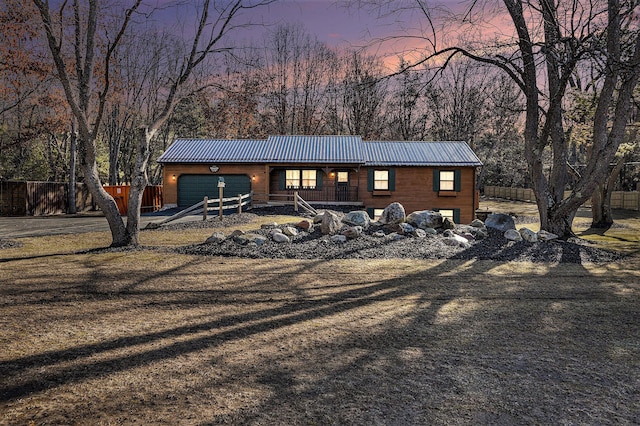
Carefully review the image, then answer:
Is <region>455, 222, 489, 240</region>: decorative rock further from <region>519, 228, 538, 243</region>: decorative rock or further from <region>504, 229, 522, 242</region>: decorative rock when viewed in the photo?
<region>519, 228, 538, 243</region>: decorative rock

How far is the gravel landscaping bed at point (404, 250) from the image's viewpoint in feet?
30.0

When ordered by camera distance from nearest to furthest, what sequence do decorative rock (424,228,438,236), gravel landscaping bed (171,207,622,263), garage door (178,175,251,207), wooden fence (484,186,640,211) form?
1. gravel landscaping bed (171,207,622,263)
2. decorative rock (424,228,438,236)
3. garage door (178,175,251,207)
4. wooden fence (484,186,640,211)

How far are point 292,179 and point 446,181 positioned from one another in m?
9.37

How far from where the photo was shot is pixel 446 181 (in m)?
23.7

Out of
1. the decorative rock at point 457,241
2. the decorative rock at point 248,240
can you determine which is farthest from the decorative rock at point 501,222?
the decorative rock at point 248,240

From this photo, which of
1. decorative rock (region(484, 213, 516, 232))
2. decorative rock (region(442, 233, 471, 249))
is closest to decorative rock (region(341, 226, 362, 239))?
decorative rock (region(442, 233, 471, 249))

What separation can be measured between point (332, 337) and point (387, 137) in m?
40.8

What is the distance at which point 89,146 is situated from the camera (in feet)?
30.1

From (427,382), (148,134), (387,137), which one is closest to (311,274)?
(427,382)

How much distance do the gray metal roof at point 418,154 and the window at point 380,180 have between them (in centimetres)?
65

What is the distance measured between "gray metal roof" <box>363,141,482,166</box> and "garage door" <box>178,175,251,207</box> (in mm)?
7978

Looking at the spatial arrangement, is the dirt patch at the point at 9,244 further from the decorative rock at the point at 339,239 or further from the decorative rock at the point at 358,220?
the decorative rock at the point at 358,220

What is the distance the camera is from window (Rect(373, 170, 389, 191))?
943 inches

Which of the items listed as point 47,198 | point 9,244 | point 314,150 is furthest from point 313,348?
point 47,198
